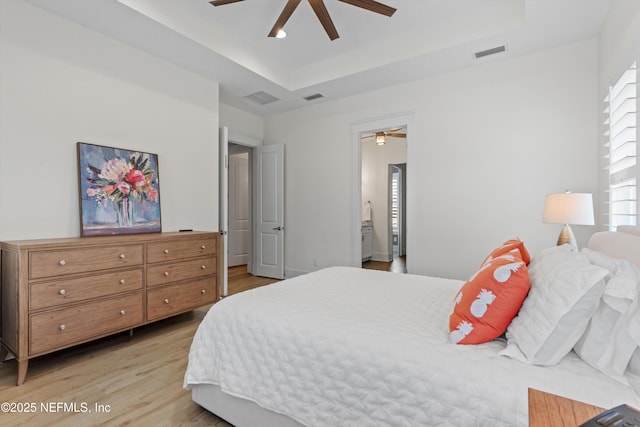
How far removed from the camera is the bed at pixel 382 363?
96 cm

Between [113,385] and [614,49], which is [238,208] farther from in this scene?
[614,49]

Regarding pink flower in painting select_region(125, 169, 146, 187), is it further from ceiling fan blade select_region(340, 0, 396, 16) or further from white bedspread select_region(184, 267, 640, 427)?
ceiling fan blade select_region(340, 0, 396, 16)

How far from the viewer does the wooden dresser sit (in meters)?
2.09

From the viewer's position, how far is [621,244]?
4.49 feet

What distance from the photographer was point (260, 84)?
406cm

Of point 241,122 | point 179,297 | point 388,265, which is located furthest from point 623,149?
point 388,265

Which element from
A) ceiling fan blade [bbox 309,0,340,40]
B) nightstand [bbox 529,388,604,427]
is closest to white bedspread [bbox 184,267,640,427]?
nightstand [bbox 529,388,604,427]

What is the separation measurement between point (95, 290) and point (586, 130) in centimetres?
446

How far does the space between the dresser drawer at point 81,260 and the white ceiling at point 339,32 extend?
190cm

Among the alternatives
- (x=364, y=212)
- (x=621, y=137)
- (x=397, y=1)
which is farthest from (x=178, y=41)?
(x=364, y=212)

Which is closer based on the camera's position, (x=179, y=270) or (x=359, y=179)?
(x=179, y=270)

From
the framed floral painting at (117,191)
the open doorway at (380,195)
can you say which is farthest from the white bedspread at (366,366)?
the open doorway at (380,195)

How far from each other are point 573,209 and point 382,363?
2227mm

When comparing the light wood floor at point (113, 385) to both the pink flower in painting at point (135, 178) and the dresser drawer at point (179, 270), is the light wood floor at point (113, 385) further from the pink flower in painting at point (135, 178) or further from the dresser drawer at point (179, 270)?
the pink flower in painting at point (135, 178)
